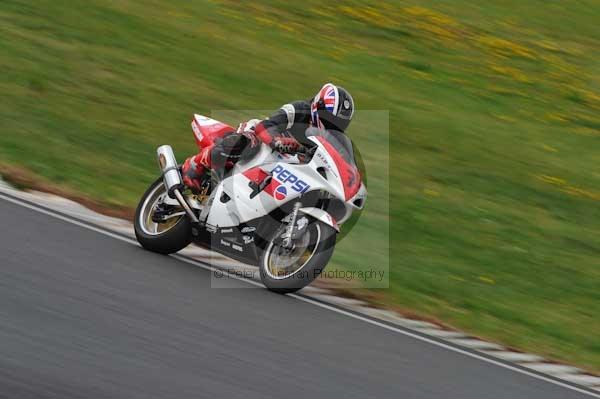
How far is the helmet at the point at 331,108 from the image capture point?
26.2ft

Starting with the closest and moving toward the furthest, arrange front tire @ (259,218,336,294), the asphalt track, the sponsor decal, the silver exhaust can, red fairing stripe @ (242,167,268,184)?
1. the asphalt track
2. front tire @ (259,218,336,294)
3. the sponsor decal
4. red fairing stripe @ (242,167,268,184)
5. the silver exhaust can

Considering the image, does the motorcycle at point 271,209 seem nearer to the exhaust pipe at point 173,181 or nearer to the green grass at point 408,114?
the exhaust pipe at point 173,181

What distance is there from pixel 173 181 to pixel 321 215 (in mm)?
1398

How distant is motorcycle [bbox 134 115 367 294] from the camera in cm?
774

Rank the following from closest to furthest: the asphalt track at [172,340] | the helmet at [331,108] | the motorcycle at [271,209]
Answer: the asphalt track at [172,340] → the motorcycle at [271,209] → the helmet at [331,108]

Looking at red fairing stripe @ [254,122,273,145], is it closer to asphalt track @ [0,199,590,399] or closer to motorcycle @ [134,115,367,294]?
motorcycle @ [134,115,367,294]

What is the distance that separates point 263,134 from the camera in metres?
8.12

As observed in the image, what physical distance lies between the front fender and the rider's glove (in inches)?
23.1

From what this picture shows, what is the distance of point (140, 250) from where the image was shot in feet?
27.4

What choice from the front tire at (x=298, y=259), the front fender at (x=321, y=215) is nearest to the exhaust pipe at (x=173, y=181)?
the front tire at (x=298, y=259)

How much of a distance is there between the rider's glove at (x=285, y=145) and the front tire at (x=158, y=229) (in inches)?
37.7

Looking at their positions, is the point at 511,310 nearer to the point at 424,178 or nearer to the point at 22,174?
the point at 424,178

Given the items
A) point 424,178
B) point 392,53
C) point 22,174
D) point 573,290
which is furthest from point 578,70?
point 22,174

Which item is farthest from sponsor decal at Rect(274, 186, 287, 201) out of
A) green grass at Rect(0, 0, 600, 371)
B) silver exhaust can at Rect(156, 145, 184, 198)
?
green grass at Rect(0, 0, 600, 371)
